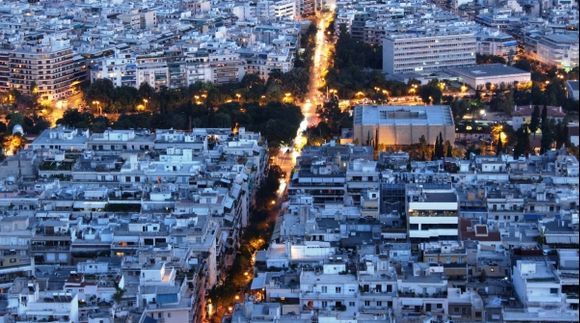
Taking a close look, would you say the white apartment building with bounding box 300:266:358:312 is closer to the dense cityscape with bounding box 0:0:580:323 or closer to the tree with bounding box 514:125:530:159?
the dense cityscape with bounding box 0:0:580:323

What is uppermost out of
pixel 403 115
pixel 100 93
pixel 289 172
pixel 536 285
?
pixel 536 285

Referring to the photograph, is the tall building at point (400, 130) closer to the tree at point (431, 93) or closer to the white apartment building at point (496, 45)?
the tree at point (431, 93)

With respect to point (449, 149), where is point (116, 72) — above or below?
above

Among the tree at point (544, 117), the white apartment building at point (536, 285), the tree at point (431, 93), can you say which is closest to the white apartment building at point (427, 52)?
the tree at point (431, 93)

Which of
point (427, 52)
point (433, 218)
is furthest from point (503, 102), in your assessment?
point (433, 218)

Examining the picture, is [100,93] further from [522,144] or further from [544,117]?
[522,144]

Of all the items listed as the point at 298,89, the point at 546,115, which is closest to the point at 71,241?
the point at 546,115

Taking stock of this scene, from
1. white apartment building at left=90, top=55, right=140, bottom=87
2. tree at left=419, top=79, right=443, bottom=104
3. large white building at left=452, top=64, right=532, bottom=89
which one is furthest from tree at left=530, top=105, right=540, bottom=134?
white apartment building at left=90, top=55, right=140, bottom=87
